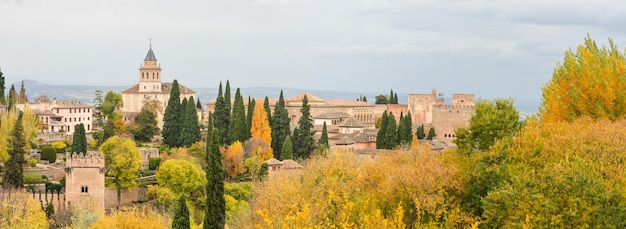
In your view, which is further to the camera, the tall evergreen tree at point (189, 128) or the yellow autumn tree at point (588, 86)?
the tall evergreen tree at point (189, 128)

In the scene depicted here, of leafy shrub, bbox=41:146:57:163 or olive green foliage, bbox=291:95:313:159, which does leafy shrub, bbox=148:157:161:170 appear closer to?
leafy shrub, bbox=41:146:57:163

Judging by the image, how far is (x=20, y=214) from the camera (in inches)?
1066

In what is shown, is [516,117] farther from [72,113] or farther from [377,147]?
[72,113]

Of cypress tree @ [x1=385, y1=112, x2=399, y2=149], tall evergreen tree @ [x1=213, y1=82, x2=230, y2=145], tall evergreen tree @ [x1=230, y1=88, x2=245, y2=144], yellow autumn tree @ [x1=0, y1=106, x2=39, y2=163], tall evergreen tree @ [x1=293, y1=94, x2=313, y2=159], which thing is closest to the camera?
yellow autumn tree @ [x1=0, y1=106, x2=39, y2=163]

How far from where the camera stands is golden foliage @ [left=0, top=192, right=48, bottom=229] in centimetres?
2652

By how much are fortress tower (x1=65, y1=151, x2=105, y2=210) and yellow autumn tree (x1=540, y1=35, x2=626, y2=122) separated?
18.6 m

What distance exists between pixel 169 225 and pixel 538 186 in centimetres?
1653

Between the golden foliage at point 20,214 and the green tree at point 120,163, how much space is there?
6607mm

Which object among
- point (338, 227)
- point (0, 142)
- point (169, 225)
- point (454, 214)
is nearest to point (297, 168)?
point (169, 225)

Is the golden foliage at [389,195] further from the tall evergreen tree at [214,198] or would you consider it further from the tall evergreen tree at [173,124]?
the tall evergreen tree at [173,124]

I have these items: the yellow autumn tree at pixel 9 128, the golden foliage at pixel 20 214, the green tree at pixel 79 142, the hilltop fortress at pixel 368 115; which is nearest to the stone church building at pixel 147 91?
the hilltop fortress at pixel 368 115

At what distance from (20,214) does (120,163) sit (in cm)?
842

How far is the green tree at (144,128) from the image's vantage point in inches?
1949

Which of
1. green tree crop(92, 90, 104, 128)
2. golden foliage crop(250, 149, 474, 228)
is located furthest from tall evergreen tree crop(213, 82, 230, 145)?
golden foliage crop(250, 149, 474, 228)
